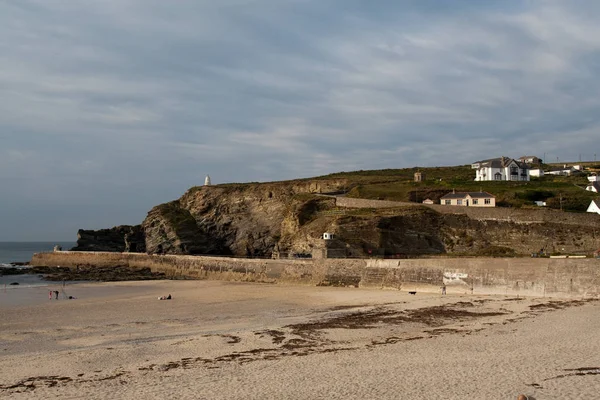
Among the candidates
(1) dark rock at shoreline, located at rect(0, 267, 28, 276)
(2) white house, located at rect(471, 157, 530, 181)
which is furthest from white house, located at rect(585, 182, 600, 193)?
(1) dark rock at shoreline, located at rect(0, 267, 28, 276)

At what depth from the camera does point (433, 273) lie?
1019 inches

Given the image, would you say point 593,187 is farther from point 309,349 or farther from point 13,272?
→ point 13,272

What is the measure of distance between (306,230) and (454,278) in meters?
17.5

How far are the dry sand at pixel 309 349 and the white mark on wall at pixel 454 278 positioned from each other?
46.2 inches

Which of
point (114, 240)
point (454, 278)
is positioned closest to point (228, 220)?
point (114, 240)

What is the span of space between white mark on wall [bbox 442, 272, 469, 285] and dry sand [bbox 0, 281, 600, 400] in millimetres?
1174

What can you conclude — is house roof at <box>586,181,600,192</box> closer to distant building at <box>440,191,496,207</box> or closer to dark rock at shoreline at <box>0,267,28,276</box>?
distant building at <box>440,191,496,207</box>

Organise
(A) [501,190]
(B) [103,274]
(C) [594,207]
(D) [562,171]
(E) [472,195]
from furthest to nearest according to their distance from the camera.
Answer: (D) [562,171] → (A) [501,190] → (B) [103,274] → (E) [472,195] → (C) [594,207]

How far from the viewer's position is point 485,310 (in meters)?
19.8

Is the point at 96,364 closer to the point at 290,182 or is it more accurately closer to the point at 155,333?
the point at 155,333

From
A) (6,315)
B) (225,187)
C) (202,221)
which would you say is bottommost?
(6,315)

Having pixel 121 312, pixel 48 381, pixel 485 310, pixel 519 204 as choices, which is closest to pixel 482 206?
pixel 519 204

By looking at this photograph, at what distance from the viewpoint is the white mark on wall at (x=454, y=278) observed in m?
24.8

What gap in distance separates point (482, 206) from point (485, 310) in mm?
21487
